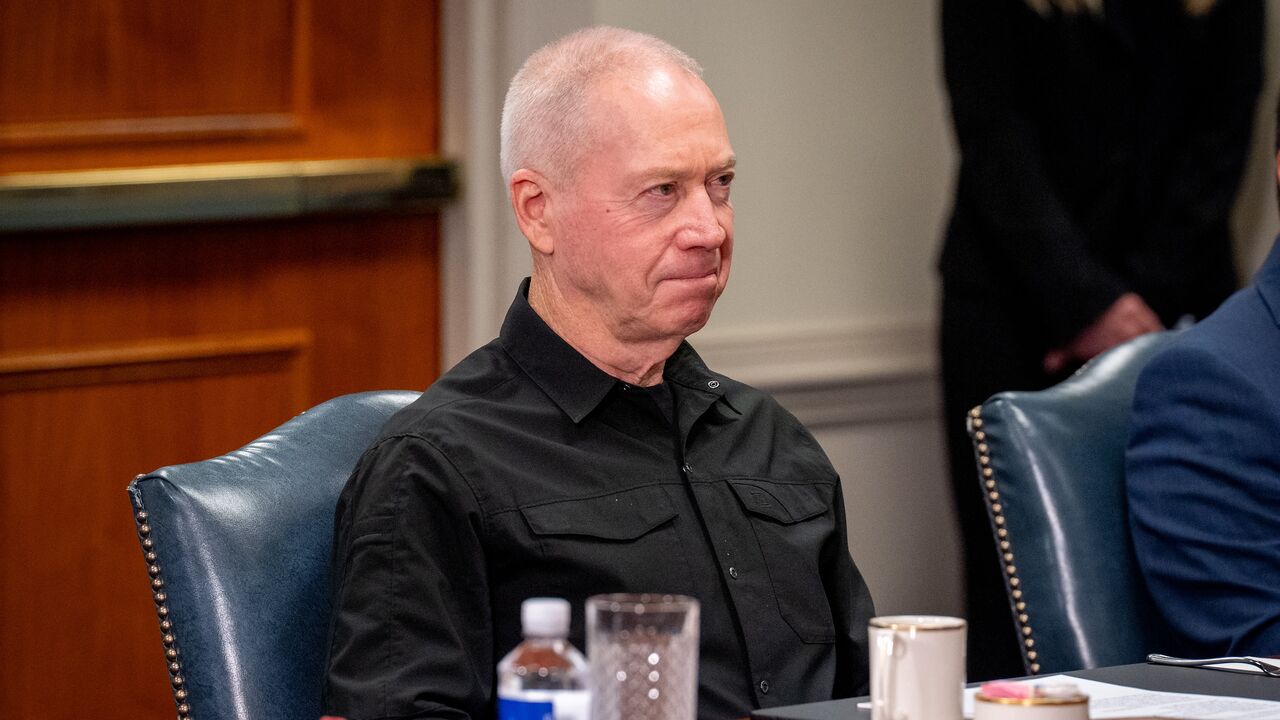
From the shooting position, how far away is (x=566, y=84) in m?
1.66

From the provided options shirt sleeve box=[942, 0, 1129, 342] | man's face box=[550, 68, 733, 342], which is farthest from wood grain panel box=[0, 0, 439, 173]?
man's face box=[550, 68, 733, 342]

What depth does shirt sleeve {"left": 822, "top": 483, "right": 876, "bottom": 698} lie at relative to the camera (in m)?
1.73

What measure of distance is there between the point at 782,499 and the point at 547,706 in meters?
0.76

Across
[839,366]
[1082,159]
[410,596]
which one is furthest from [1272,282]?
[839,366]

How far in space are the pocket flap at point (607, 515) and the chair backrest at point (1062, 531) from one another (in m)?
0.41

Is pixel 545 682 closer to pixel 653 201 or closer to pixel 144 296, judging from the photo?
pixel 653 201

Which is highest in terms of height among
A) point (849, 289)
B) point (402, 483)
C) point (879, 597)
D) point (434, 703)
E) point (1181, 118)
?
point (1181, 118)

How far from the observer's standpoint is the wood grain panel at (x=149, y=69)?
2.57m

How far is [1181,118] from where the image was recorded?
331 cm

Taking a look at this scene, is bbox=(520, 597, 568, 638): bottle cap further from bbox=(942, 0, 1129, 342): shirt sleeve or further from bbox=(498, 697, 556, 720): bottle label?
bbox=(942, 0, 1129, 342): shirt sleeve

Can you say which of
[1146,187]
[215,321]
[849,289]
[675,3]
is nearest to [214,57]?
[215,321]

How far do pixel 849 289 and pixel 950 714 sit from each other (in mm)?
2504

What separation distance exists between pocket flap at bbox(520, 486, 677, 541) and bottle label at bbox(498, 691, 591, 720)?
517mm

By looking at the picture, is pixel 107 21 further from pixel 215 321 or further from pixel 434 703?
pixel 434 703
